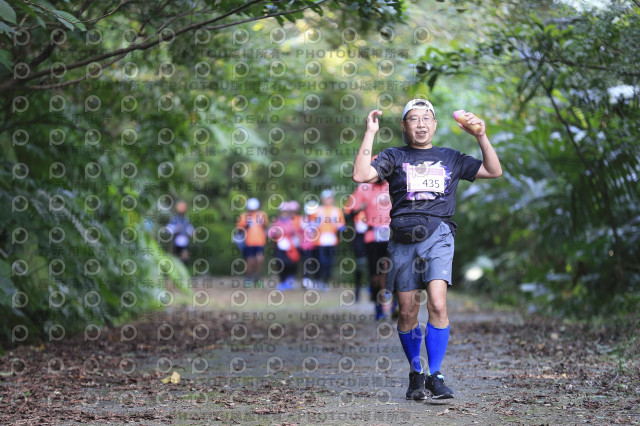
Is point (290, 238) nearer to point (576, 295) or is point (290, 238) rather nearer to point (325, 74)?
point (325, 74)

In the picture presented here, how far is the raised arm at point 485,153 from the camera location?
196 inches

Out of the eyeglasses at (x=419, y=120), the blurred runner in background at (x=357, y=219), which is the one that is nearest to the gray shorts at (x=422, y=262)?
the eyeglasses at (x=419, y=120)

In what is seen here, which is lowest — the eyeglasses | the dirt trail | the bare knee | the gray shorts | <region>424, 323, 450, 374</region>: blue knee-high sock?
the dirt trail

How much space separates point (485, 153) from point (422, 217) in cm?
57

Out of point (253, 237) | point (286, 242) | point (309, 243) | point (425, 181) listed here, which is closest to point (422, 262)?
point (425, 181)

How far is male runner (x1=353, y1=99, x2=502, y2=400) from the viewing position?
16.1 ft

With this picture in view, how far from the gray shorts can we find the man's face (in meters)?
0.56

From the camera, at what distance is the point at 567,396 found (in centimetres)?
480

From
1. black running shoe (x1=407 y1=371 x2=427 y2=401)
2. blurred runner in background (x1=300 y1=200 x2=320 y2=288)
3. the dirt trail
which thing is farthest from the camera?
blurred runner in background (x1=300 y1=200 x2=320 y2=288)

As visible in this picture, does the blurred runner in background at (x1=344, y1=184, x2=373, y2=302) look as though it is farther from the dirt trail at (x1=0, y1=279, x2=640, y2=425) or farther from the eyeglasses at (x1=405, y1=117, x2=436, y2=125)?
the eyeglasses at (x1=405, y1=117, x2=436, y2=125)

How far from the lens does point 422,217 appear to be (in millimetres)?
4992

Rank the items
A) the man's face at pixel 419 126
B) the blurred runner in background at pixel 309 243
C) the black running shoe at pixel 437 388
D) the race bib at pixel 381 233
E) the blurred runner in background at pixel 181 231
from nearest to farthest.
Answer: the black running shoe at pixel 437 388
the man's face at pixel 419 126
the race bib at pixel 381 233
the blurred runner in background at pixel 309 243
the blurred runner in background at pixel 181 231

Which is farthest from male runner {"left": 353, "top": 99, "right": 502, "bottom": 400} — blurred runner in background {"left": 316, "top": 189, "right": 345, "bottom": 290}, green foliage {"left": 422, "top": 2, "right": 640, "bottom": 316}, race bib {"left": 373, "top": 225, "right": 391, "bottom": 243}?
blurred runner in background {"left": 316, "top": 189, "right": 345, "bottom": 290}

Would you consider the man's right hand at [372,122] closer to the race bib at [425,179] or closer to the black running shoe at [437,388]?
the race bib at [425,179]
